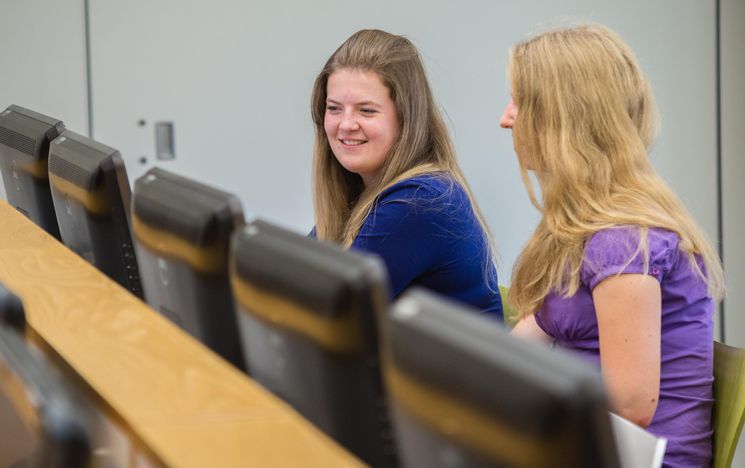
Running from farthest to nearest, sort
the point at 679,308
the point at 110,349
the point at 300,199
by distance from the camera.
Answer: the point at 300,199 → the point at 679,308 → the point at 110,349

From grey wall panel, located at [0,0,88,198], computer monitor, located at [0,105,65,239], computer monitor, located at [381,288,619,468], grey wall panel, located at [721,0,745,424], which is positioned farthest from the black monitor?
grey wall panel, located at [721,0,745,424]

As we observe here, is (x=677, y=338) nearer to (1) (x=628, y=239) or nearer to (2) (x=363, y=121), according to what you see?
(1) (x=628, y=239)

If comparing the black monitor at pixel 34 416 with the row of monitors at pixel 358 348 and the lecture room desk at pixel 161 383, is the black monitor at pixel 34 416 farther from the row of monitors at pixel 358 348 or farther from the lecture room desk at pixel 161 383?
the row of monitors at pixel 358 348

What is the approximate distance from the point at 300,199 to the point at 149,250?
2.51 m

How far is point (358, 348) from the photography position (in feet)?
3.75

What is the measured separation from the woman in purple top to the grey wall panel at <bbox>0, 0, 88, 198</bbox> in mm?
2148

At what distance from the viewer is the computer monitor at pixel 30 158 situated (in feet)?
7.77

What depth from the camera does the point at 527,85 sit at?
6.48ft

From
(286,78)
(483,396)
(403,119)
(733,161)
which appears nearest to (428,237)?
(403,119)

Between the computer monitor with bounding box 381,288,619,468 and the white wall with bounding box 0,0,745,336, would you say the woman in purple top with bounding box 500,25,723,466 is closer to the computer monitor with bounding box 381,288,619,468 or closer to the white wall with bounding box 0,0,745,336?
the computer monitor with bounding box 381,288,619,468

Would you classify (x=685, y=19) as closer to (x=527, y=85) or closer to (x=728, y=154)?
(x=728, y=154)

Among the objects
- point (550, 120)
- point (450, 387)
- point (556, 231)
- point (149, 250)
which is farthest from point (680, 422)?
point (450, 387)

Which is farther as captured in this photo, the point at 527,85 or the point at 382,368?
the point at 527,85

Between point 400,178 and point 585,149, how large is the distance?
1.92ft
